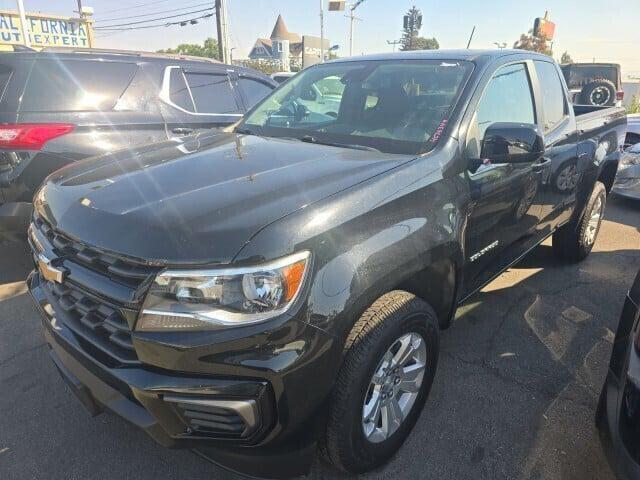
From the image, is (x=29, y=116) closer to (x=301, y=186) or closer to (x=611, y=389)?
(x=301, y=186)

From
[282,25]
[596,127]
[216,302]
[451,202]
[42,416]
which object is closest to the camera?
[216,302]

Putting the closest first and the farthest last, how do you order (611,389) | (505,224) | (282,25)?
(611,389) → (505,224) → (282,25)

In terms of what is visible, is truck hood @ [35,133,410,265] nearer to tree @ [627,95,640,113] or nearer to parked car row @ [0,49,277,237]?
parked car row @ [0,49,277,237]

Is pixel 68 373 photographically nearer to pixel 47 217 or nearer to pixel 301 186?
pixel 47 217

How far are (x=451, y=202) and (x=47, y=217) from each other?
186 cm

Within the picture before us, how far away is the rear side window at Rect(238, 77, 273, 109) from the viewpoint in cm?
587

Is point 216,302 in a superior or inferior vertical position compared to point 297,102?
inferior

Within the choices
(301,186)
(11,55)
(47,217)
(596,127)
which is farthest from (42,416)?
(596,127)

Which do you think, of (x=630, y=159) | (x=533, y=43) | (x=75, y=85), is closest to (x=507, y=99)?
(x=75, y=85)

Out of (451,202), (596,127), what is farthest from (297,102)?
(596,127)

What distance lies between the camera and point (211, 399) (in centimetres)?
158

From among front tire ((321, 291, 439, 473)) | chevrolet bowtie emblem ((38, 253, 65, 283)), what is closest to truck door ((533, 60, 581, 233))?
front tire ((321, 291, 439, 473))

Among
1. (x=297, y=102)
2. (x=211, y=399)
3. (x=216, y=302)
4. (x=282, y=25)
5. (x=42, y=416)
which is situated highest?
(x=282, y=25)

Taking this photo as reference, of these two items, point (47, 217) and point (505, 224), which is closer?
point (47, 217)
